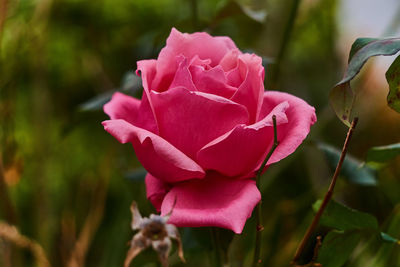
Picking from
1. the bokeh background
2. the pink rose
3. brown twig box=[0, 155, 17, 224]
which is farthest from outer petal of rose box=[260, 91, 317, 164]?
brown twig box=[0, 155, 17, 224]

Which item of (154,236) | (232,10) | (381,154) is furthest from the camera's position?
(232,10)

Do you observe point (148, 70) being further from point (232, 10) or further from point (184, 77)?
point (232, 10)

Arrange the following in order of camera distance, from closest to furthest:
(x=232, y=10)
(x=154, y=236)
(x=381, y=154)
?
(x=154, y=236)
(x=381, y=154)
(x=232, y=10)

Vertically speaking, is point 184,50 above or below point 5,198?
above

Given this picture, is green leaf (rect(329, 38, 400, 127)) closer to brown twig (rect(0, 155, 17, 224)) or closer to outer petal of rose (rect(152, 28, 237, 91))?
outer petal of rose (rect(152, 28, 237, 91))

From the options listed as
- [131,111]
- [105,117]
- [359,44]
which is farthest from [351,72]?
[105,117]

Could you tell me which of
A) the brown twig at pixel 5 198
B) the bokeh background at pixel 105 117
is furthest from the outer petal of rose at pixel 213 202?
the brown twig at pixel 5 198

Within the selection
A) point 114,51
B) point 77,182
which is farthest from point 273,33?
point 77,182
